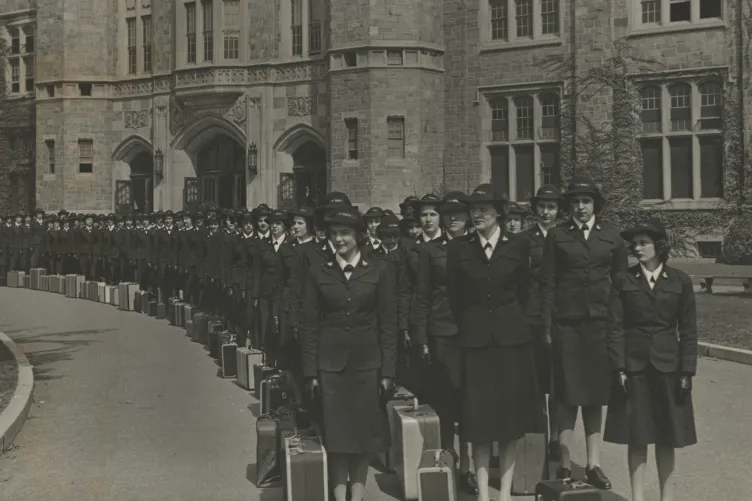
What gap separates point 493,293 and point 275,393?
2.92m

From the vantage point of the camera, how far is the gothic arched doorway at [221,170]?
32844mm

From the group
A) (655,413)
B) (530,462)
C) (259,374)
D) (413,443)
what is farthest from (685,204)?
(655,413)

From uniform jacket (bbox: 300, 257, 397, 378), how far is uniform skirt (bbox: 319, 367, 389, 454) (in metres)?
0.08

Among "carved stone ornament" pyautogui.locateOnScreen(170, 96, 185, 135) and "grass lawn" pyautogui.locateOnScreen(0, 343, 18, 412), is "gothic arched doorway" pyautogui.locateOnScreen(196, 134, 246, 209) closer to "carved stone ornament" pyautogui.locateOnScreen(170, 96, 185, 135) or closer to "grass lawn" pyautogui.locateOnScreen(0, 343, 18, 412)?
"carved stone ornament" pyautogui.locateOnScreen(170, 96, 185, 135)

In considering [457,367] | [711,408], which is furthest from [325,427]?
[711,408]

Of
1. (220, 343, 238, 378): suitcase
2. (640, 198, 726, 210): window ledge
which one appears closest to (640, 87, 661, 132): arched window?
(640, 198, 726, 210): window ledge

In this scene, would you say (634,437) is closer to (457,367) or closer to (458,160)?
(457,367)

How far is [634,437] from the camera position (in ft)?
21.4

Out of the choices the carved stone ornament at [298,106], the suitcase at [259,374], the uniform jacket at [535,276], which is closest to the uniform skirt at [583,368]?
the uniform jacket at [535,276]

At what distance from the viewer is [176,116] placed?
109ft

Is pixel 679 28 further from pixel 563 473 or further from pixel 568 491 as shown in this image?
pixel 568 491

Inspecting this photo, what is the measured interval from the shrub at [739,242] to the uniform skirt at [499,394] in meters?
18.6

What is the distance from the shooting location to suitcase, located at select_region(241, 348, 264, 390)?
1195cm

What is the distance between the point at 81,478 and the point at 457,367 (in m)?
3.04
